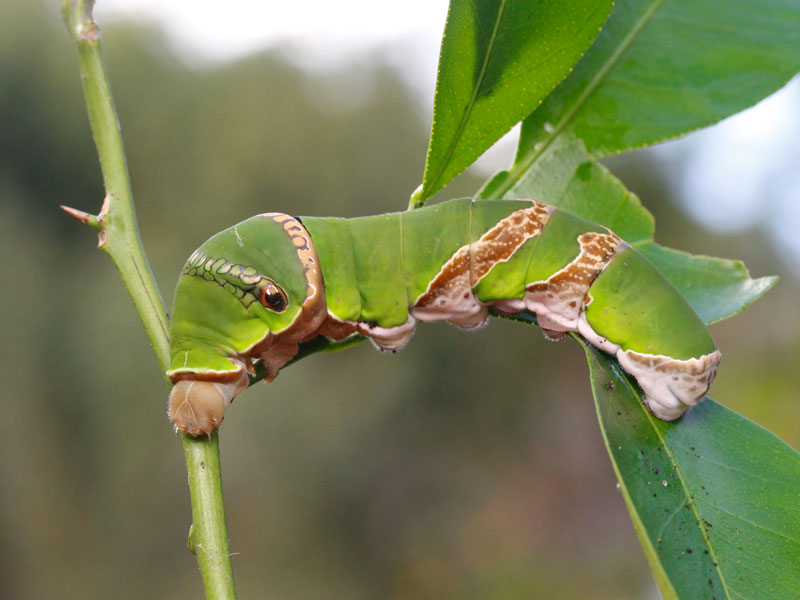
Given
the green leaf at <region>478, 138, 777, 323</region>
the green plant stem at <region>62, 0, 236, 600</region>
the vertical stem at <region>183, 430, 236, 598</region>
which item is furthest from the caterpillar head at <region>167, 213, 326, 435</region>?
the green leaf at <region>478, 138, 777, 323</region>

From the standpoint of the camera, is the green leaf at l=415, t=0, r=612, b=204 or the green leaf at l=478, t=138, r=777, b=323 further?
the green leaf at l=478, t=138, r=777, b=323

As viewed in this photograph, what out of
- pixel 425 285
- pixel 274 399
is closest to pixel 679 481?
pixel 425 285

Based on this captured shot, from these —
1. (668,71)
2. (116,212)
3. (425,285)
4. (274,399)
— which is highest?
(668,71)

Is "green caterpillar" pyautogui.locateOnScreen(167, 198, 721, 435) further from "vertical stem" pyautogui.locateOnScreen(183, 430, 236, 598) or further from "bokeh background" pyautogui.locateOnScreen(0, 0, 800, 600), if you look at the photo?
"bokeh background" pyautogui.locateOnScreen(0, 0, 800, 600)

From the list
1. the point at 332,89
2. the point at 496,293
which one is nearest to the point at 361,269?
the point at 496,293

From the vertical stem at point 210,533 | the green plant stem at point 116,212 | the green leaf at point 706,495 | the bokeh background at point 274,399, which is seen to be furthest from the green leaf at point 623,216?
the bokeh background at point 274,399

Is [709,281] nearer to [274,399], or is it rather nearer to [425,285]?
[425,285]
